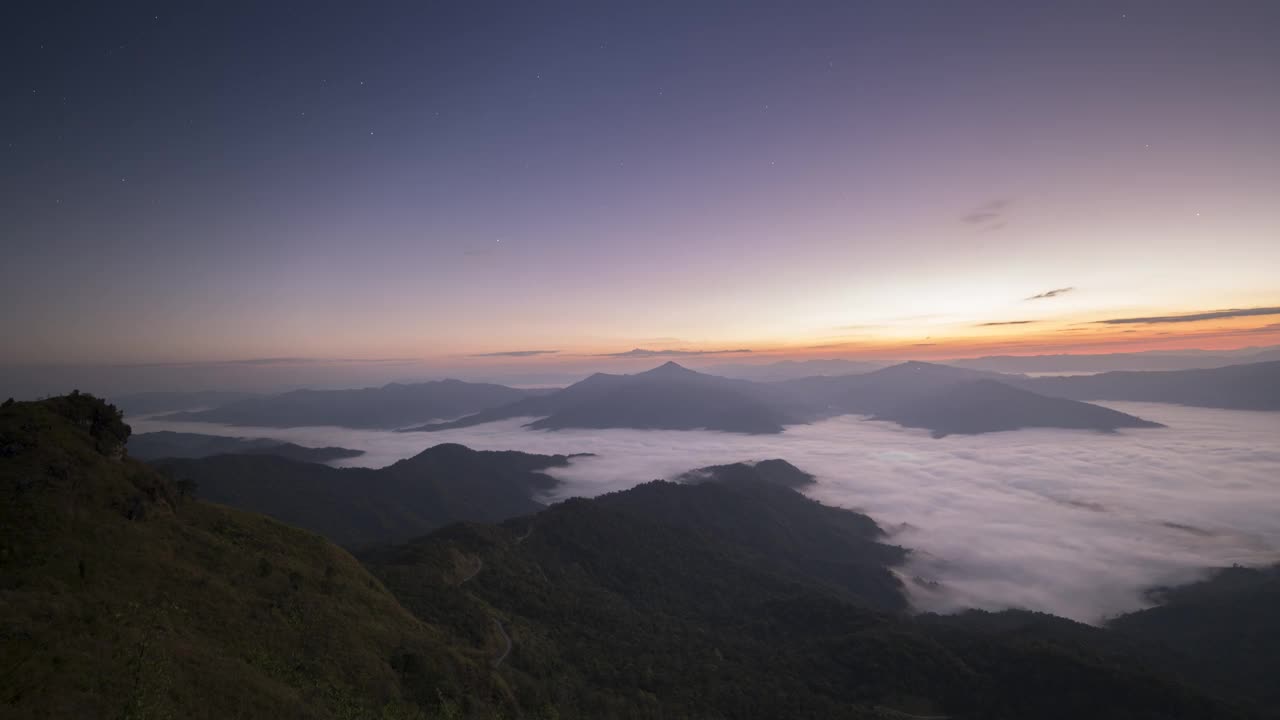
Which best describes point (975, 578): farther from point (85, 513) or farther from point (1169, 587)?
point (85, 513)

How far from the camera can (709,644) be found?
89.8 meters

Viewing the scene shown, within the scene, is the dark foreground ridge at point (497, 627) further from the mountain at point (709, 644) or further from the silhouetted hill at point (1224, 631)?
the silhouetted hill at point (1224, 631)

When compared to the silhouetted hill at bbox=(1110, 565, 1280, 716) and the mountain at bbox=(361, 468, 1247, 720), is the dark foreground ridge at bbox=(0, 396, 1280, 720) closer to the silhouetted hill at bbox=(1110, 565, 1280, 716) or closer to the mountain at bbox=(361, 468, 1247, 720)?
the mountain at bbox=(361, 468, 1247, 720)

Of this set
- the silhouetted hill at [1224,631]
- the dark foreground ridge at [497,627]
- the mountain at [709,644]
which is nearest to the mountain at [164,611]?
the dark foreground ridge at [497,627]

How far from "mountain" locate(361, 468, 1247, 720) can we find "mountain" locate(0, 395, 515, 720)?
49.6ft

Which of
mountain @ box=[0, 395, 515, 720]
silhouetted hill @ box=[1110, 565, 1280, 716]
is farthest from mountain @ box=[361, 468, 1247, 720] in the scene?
silhouetted hill @ box=[1110, 565, 1280, 716]

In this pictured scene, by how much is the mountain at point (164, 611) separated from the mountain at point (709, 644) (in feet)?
49.6

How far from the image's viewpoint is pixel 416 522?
200 m

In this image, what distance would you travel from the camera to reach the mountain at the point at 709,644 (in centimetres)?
6291

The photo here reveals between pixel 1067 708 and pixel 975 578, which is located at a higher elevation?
pixel 1067 708

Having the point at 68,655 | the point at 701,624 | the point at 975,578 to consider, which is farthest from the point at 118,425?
the point at 975,578

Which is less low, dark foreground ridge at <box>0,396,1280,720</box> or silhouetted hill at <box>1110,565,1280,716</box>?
dark foreground ridge at <box>0,396,1280,720</box>

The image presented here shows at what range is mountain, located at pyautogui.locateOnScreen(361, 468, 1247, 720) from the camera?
206ft

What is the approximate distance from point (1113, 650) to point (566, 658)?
394 feet
